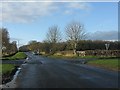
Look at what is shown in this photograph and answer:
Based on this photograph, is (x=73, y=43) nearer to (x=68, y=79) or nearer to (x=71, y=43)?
(x=71, y=43)

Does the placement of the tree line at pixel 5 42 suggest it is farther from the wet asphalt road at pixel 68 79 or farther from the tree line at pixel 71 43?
the wet asphalt road at pixel 68 79

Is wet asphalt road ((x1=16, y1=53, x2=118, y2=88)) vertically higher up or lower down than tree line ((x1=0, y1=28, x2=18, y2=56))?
lower down

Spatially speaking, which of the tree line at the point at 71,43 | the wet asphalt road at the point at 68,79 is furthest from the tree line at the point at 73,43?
the wet asphalt road at the point at 68,79

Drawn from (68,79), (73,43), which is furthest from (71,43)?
(68,79)

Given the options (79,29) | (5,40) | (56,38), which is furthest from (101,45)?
(5,40)

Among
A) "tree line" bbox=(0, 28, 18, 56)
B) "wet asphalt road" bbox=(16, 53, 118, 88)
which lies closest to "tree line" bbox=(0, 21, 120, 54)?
→ "tree line" bbox=(0, 28, 18, 56)

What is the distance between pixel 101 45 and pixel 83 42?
8.39 meters

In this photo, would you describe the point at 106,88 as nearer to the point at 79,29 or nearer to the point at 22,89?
the point at 22,89

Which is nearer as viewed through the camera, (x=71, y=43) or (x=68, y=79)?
(x=68, y=79)

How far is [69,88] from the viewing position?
48.0 ft

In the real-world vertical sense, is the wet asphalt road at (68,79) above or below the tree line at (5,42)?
below

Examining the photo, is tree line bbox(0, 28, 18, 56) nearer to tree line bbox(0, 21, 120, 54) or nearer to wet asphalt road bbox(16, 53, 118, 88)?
tree line bbox(0, 21, 120, 54)

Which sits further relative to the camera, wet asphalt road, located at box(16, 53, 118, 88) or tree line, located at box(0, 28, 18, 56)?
tree line, located at box(0, 28, 18, 56)

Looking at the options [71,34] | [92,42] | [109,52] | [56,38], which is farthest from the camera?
[56,38]
